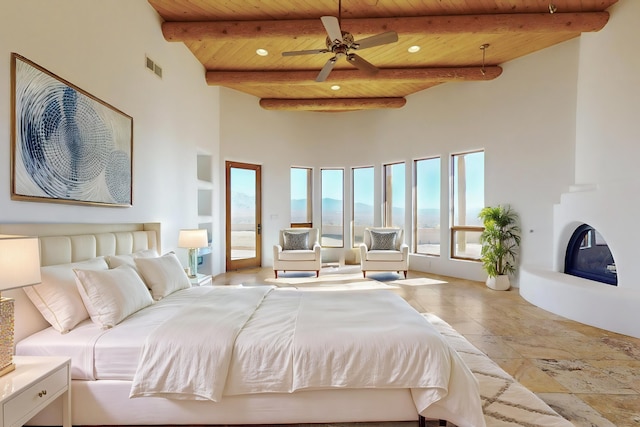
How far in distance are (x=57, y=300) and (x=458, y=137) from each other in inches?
250

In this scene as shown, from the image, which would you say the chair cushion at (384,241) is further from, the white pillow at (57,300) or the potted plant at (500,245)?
the white pillow at (57,300)

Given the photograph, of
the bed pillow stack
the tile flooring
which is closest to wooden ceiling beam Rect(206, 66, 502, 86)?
the tile flooring

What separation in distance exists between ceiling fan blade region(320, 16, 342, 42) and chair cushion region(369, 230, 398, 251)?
401 cm

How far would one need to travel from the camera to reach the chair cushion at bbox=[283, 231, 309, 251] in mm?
6547

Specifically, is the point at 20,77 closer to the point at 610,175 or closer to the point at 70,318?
the point at 70,318

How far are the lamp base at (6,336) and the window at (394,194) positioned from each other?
6.78 metres

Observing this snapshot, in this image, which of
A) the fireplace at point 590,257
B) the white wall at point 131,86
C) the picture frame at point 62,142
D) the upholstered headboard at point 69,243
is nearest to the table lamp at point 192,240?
the white wall at point 131,86

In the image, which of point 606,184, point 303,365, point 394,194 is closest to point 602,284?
point 606,184

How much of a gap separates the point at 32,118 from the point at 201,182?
3612mm

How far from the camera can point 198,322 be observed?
1.98 meters

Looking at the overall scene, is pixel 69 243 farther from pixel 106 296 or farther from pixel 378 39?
pixel 378 39

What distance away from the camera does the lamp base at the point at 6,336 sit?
5.17 ft

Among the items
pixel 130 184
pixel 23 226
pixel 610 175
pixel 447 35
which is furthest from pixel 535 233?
pixel 23 226

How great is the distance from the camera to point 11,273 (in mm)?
1528
